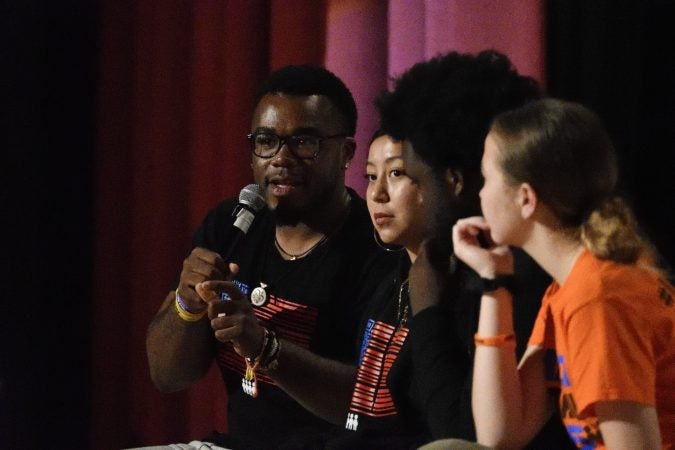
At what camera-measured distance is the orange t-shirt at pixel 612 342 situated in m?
1.17

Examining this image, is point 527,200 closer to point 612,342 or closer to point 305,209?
point 612,342

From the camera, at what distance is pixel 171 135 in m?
2.86

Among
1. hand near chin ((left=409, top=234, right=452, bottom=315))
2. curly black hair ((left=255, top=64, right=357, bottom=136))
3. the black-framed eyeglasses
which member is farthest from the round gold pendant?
hand near chin ((left=409, top=234, right=452, bottom=315))

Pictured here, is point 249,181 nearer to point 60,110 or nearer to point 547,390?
point 60,110

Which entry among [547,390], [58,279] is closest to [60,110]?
[58,279]

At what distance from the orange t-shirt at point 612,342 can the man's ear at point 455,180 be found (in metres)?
0.28

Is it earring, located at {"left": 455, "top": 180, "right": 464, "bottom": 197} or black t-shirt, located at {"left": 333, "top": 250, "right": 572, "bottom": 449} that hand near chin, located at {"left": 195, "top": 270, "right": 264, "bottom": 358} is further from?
earring, located at {"left": 455, "top": 180, "right": 464, "bottom": 197}

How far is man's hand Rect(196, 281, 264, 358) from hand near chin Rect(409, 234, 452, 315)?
0.42m

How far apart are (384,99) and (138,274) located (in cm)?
147

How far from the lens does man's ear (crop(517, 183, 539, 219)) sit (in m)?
1.30

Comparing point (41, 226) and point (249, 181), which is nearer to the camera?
point (249, 181)

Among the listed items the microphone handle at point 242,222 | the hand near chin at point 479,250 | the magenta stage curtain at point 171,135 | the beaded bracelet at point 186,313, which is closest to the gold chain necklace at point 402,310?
the hand near chin at point 479,250

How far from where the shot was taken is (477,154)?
1500 mm

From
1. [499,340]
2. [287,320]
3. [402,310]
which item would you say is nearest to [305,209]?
[287,320]
